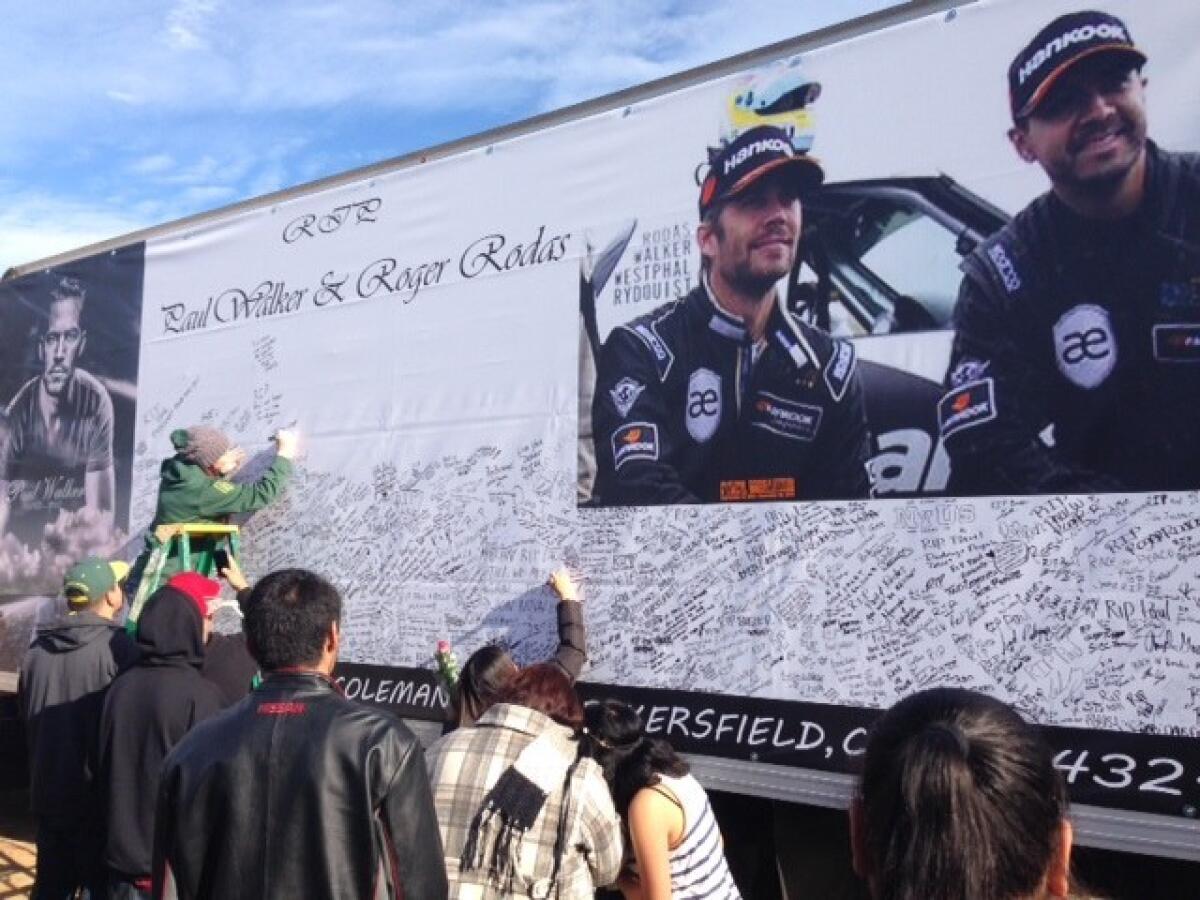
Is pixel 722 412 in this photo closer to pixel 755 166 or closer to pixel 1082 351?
pixel 755 166

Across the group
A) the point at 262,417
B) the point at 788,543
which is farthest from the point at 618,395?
the point at 262,417

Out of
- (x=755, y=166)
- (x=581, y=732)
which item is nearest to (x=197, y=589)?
(x=581, y=732)

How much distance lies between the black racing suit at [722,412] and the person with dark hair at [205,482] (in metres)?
1.71

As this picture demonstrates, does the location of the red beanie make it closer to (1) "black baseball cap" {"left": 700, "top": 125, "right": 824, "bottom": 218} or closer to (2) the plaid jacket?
(2) the plaid jacket

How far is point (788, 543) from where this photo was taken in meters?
3.41

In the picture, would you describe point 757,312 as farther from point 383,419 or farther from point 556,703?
point 383,419

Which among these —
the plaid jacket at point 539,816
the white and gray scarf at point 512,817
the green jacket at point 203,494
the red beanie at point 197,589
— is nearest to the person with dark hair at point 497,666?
the plaid jacket at point 539,816

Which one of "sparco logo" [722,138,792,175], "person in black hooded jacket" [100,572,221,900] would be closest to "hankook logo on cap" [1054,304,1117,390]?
"sparco logo" [722,138,792,175]

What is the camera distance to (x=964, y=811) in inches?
45.5

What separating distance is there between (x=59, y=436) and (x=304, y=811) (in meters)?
4.39

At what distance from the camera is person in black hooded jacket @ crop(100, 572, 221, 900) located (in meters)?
3.36

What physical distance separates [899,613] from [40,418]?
4.79 metres

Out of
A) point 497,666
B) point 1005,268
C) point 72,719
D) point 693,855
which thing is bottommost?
point 693,855

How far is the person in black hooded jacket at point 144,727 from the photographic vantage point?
11.0 ft
